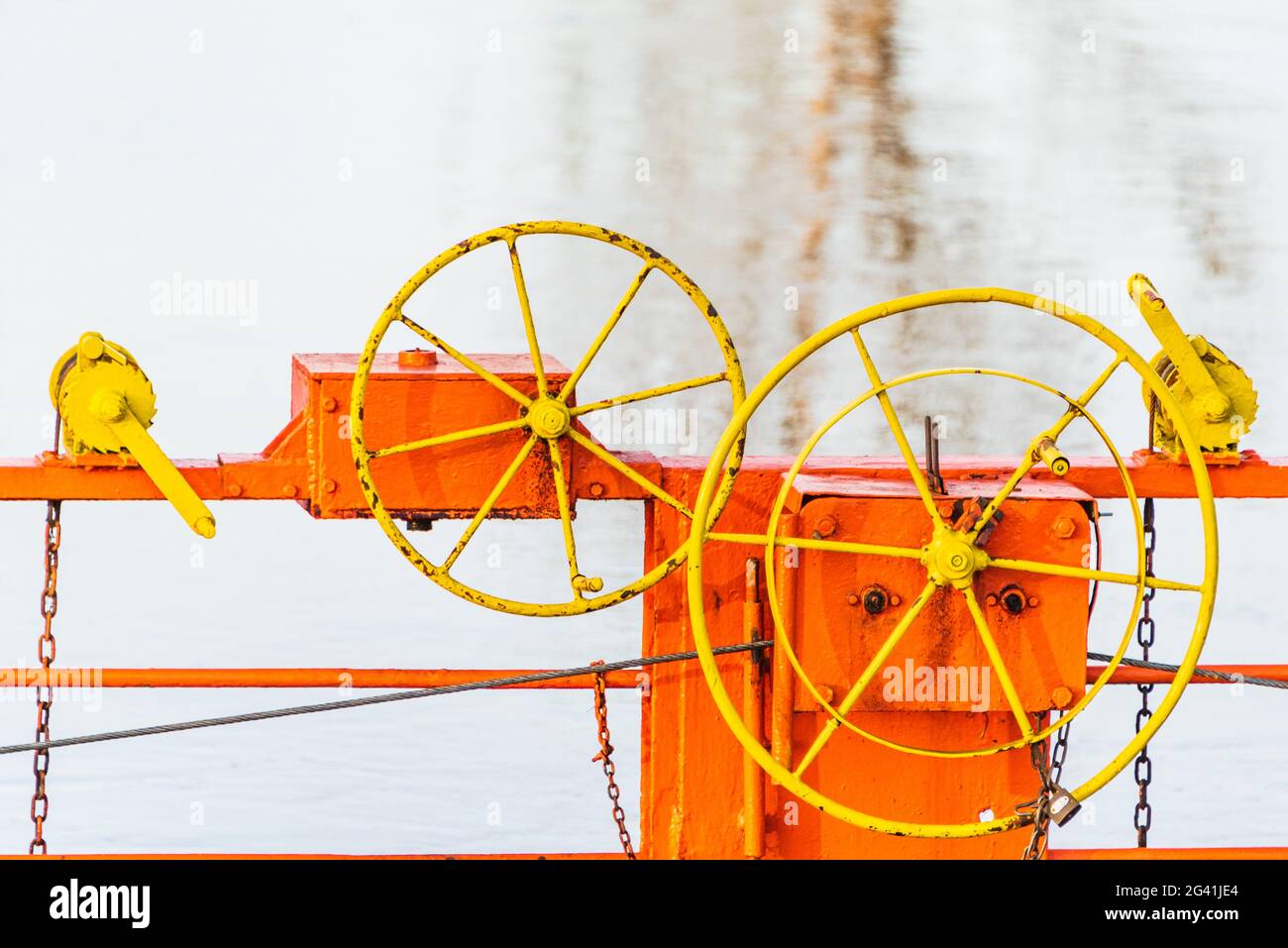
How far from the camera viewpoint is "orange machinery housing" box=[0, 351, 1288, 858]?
332cm

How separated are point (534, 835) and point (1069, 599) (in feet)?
14.9

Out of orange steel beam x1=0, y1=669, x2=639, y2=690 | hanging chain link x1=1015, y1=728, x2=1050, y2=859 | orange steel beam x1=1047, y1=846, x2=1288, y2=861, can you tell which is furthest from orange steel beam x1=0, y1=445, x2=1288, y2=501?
orange steel beam x1=1047, y1=846, x2=1288, y2=861

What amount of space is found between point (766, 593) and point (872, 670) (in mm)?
395

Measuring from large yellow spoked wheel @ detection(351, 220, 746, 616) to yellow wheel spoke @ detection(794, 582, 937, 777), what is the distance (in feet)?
1.23

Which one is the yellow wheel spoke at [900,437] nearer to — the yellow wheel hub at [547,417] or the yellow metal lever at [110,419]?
the yellow wheel hub at [547,417]

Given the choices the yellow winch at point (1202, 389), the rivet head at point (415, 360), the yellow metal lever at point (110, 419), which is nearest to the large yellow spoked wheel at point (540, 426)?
the rivet head at point (415, 360)

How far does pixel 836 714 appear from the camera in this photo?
318cm

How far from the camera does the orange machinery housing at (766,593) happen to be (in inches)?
131

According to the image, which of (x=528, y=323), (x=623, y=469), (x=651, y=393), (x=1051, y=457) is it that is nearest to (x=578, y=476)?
(x=623, y=469)

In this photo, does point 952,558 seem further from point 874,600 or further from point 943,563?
point 874,600

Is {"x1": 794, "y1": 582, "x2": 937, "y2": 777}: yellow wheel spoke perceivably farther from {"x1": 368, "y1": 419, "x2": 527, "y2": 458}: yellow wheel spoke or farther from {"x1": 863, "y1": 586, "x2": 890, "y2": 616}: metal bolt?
{"x1": 368, "y1": 419, "x2": 527, "y2": 458}: yellow wheel spoke

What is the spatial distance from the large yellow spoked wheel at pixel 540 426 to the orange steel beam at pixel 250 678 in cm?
24

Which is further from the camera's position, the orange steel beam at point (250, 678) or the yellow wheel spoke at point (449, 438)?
the orange steel beam at point (250, 678)
